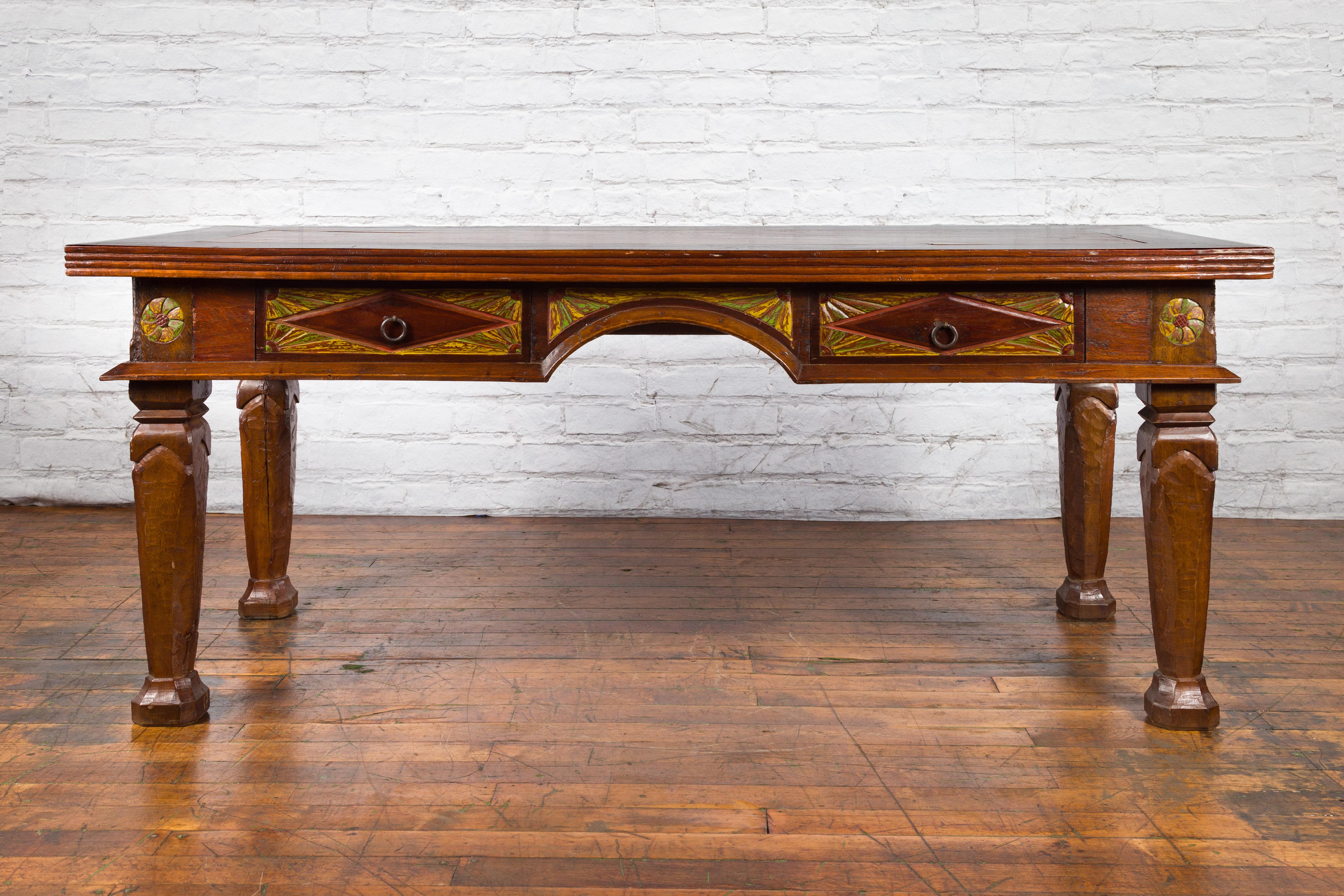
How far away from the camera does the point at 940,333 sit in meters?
1.93

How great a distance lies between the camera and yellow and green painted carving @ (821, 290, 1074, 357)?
1.93 metres

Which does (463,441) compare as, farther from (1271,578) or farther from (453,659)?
(1271,578)

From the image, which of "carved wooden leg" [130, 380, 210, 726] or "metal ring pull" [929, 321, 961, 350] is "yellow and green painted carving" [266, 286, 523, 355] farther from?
"metal ring pull" [929, 321, 961, 350]

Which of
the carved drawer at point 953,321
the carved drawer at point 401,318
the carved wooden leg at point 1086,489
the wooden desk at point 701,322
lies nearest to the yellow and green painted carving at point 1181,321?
the wooden desk at point 701,322

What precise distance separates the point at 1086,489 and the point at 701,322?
1.11 m

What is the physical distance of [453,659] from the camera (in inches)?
94.0

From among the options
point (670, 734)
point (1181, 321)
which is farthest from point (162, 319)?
point (1181, 321)

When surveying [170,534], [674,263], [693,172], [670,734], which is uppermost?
[693,172]

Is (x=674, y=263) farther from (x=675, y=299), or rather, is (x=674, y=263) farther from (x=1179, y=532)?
(x=1179, y=532)

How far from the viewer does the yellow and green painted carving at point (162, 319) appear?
1.94 metres

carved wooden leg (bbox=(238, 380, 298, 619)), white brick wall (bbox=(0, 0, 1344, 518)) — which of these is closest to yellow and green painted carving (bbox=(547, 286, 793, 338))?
carved wooden leg (bbox=(238, 380, 298, 619))

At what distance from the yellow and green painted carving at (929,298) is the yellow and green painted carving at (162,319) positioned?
103cm

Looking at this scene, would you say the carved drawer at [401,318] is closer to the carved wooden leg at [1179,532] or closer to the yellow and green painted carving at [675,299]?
the yellow and green painted carving at [675,299]

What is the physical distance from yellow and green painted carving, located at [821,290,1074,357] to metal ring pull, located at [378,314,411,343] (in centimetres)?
67
